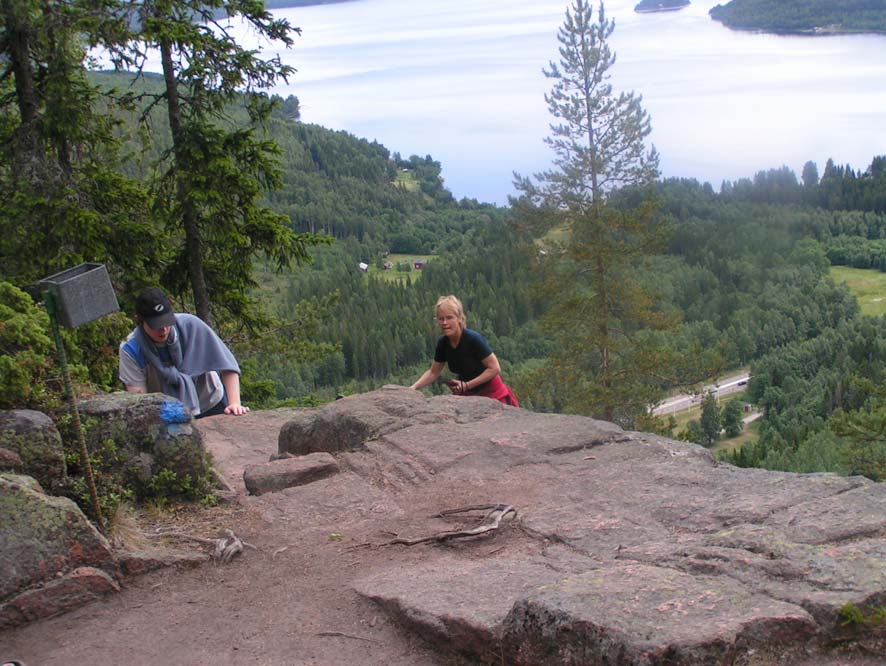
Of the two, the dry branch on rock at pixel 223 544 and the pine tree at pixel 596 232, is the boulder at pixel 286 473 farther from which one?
the pine tree at pixel 596 232

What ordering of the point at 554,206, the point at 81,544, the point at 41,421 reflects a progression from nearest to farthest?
the point at 81,544
the point at 41,421
the point at 554,206

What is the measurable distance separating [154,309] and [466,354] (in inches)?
129

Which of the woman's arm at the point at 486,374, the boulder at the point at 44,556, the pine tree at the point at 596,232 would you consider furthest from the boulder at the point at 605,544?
the pine tree at the point at 596,232

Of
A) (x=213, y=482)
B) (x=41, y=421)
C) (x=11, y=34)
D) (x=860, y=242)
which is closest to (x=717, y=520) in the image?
(x=213, y=482)

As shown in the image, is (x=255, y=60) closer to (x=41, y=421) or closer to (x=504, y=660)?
(x=41, y=421)

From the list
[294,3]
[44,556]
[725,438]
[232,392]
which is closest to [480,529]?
[232,392]

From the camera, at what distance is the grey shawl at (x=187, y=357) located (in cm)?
659

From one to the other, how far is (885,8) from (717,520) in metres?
202

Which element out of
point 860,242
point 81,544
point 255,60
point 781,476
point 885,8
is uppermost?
point 885,8

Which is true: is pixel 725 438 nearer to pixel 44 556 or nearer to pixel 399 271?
pixel 399 271

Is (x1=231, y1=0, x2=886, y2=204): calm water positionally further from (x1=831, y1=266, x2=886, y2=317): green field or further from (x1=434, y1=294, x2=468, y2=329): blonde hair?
(x1=434, y1=294, x2=468, y2=329): blonde hair

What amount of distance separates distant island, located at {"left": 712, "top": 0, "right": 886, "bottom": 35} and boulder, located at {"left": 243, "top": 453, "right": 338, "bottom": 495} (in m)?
197

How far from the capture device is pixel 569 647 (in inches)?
152

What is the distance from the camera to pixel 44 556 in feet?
15.9
